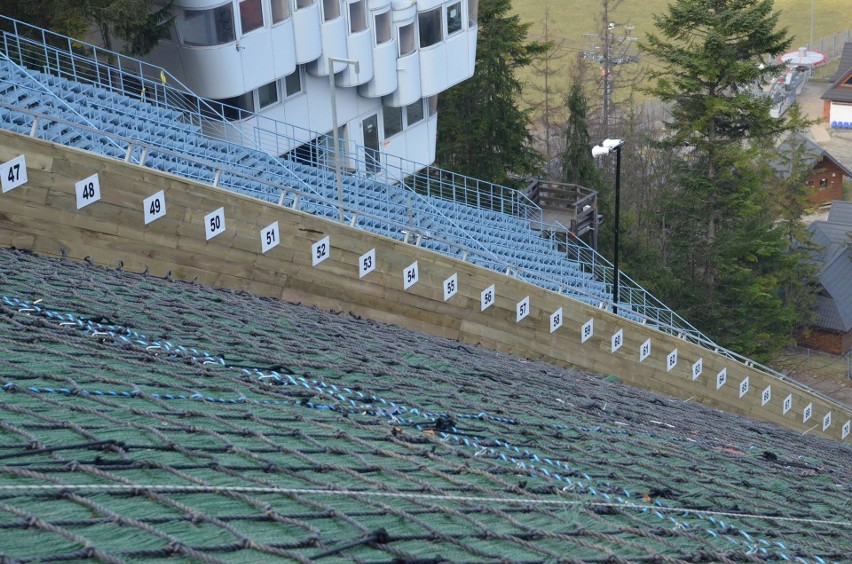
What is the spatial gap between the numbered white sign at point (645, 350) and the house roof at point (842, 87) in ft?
145

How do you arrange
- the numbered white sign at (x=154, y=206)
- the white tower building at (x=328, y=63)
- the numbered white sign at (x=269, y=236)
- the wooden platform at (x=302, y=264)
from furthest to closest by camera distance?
the white tower building at (x=328, y=63), the numbered white sign at (x=269, y=236), the numbered white sign at (x=154, y=206), the wooden platform at (x=302, y=264)

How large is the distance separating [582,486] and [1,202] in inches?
364

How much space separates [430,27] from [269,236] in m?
13.4

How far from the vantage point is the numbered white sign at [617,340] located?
70.5ft

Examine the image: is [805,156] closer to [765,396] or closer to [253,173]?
[765,396]

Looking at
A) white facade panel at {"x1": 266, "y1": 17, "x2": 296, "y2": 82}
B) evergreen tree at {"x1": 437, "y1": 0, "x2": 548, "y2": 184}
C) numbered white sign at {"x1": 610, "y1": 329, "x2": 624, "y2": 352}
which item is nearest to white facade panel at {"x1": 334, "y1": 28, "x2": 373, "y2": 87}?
white facade panel at {"x1": 266, "y1": 17, "x2": 296, "y2": 82}

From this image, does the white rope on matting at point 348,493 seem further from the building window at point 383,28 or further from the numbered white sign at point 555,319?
the building window at point 383,28

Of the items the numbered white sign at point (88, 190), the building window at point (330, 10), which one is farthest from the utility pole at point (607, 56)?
the numbered white sign at point (88, 190)

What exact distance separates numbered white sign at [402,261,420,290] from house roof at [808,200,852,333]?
23729 millimetres

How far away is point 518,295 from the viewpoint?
20.1 meters

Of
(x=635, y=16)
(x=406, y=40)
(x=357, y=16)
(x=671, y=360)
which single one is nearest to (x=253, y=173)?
(x=357, y=16)

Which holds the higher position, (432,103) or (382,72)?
(382,72)

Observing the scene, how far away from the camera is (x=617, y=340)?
70.7 ft

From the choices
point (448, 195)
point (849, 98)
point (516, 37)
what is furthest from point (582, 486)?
point (849, 98)
